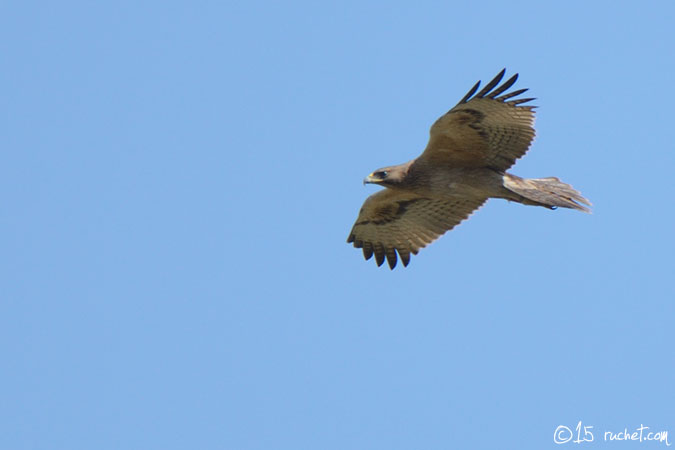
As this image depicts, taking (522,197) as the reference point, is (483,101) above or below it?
above

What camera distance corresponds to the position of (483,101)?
9.31 m

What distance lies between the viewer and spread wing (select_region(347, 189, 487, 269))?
10.8 m

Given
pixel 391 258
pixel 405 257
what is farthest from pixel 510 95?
pixel 391 258

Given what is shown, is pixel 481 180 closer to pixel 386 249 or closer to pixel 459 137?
pixel 459 137

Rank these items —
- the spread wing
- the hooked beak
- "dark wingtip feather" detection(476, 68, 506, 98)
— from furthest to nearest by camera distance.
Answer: the spread wing, the hooked beak, "dark wingtip feather" detection(476, 68, 506, 98)

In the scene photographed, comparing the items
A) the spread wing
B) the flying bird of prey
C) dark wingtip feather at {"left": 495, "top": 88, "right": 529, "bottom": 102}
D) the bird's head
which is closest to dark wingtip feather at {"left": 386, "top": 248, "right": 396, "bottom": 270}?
the spread wing

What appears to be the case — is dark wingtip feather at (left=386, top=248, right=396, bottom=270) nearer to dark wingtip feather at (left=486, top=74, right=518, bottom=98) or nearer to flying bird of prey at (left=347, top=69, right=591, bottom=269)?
flying bird of prey at (left=347, top=69, right=591, bottom=269)

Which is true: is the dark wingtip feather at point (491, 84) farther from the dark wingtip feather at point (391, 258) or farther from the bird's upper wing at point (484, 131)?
the dark wingtip feather at point (391, 258)

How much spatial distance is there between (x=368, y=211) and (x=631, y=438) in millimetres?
4109

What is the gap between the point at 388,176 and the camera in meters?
9.76

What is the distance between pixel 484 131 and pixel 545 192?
36.4 inches

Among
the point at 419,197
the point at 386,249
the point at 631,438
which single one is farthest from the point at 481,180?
the point at 631,438

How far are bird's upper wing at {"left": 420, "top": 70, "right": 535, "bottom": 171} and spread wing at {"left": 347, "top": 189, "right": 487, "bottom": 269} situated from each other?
34.9 inches

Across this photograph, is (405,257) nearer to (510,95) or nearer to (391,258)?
(391,258)
